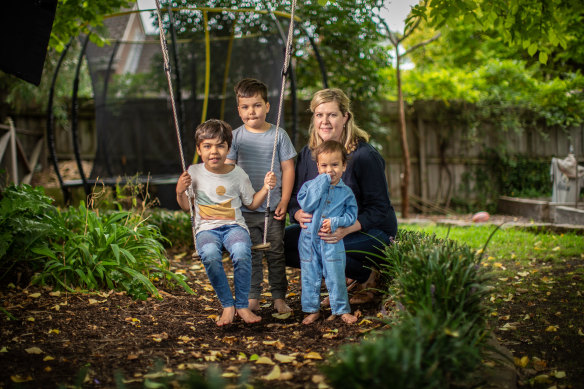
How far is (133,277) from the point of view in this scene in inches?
139

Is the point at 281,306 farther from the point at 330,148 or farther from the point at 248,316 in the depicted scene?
the point at 330,148

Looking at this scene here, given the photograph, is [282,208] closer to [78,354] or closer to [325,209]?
[325,209]

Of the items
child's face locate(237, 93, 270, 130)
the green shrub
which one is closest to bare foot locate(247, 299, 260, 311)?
the green shrub

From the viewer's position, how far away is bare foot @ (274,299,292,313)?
323 cm

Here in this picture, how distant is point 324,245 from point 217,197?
683 millimetres

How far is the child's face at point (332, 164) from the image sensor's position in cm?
288

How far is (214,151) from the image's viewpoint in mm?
3004

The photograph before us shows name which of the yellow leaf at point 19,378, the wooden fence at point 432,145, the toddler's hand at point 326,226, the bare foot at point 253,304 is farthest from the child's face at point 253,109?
the wooden fence at point 432,145

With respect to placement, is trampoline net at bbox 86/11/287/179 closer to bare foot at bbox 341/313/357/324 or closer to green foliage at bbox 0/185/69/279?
green foliage at bbox 0/185/69/279

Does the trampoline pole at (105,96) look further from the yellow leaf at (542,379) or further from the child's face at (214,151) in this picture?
the yellow leaf at (542,379)

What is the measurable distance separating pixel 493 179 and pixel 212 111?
6.10 m

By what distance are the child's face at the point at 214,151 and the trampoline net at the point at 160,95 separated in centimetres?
413

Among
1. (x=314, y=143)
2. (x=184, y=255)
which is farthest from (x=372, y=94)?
(x=314, y=143)

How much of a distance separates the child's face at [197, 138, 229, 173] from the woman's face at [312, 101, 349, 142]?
596 mm
